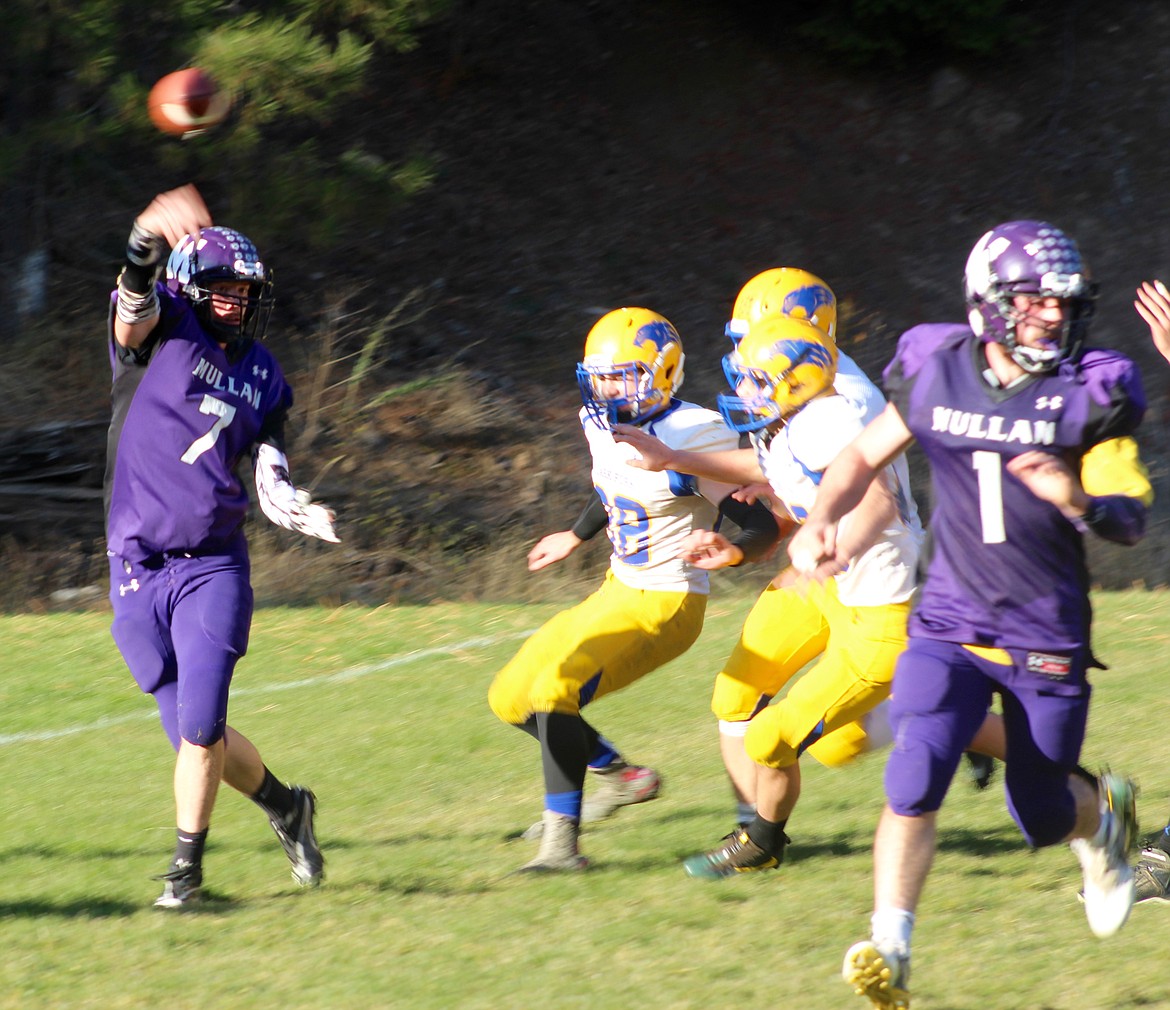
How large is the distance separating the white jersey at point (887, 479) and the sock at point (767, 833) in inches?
32.7

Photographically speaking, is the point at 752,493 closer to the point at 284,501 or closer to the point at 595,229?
the point at 284,501

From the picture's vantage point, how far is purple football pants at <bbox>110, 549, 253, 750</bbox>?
5.25 metres

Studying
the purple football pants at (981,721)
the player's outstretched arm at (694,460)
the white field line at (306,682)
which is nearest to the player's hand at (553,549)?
the player's outstretched arm at (694,460)

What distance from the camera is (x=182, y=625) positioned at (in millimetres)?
5340

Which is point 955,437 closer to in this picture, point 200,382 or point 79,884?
point 200,382

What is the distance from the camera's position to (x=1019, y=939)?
4734mm

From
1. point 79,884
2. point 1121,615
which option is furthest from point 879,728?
point 1121,615

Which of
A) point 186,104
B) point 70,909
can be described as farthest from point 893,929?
point 186,104

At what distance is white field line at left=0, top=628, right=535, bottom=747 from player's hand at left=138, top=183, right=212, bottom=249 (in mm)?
4104

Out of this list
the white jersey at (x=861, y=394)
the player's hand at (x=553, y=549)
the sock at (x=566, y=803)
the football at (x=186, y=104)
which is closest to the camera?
the white jersey at (x=861, y=394)

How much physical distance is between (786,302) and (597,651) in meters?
2.45

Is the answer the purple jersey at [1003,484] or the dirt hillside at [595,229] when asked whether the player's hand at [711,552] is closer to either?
the purple jersey at [1003,484]

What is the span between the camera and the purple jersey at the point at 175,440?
5434 millimetres

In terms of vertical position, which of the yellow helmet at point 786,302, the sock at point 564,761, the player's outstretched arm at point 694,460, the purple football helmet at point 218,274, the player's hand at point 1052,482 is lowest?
the sock at point 564,761
